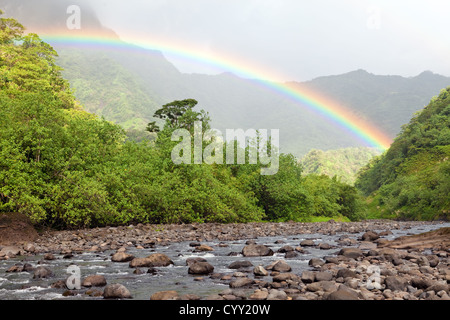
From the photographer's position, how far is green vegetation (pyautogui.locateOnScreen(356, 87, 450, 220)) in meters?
79.1

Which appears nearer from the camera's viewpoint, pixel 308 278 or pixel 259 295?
pixel 259 295

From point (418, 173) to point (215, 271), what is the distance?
333 ft

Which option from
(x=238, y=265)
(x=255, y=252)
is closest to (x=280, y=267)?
(x=238, y=265)

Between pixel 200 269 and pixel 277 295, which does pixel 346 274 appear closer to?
pixel 277 295

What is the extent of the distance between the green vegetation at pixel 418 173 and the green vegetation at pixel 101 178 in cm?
4119

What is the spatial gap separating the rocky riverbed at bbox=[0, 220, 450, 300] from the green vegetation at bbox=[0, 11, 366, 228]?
396 centimetres

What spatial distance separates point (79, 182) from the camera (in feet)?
91.7

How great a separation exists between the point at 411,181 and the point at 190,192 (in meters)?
77.0

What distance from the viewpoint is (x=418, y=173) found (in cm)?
10031

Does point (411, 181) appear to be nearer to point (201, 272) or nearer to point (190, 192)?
point (190, 192)

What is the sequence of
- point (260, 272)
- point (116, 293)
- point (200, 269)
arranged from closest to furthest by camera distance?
point (116, 293)
point (260, 272)
point (200, 269)

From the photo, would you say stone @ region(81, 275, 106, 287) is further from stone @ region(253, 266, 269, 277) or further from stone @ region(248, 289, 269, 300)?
stone @ region(253, 266, 269, 277)
